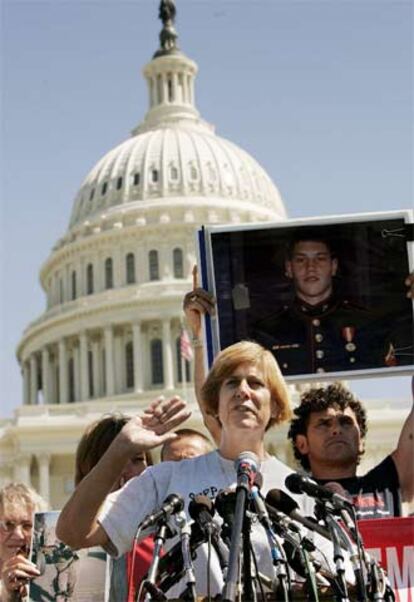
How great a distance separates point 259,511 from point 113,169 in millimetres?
89244

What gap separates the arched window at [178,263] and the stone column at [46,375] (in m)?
10.7

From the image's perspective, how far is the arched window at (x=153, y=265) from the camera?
282 feet

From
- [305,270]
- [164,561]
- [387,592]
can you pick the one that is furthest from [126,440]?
[305,270]

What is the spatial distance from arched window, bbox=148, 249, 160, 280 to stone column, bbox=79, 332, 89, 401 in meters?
5.93

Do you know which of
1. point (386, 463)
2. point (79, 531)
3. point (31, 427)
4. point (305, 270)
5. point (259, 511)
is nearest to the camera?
point (259, 511)

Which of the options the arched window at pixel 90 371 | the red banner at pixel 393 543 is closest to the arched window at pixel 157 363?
the arched window at pixel 90 371

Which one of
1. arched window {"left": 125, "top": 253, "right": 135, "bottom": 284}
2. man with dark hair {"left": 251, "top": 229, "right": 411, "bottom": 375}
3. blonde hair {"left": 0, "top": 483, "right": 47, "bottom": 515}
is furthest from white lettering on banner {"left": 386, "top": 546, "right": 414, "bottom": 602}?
arched window {"left": 125, "top": 253, "right": 135, "bottom": 284}

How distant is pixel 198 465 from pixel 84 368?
7959 cm

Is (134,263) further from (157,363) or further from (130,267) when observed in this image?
(157,363)

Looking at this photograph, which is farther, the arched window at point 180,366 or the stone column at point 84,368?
the stone column at point 84,368

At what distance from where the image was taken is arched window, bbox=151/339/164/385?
267 feet

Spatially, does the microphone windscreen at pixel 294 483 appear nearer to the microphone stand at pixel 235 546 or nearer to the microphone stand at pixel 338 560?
the microphone stand at pixel 338 560

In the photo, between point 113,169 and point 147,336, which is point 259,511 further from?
point 113,169

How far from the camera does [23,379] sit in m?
93.6
